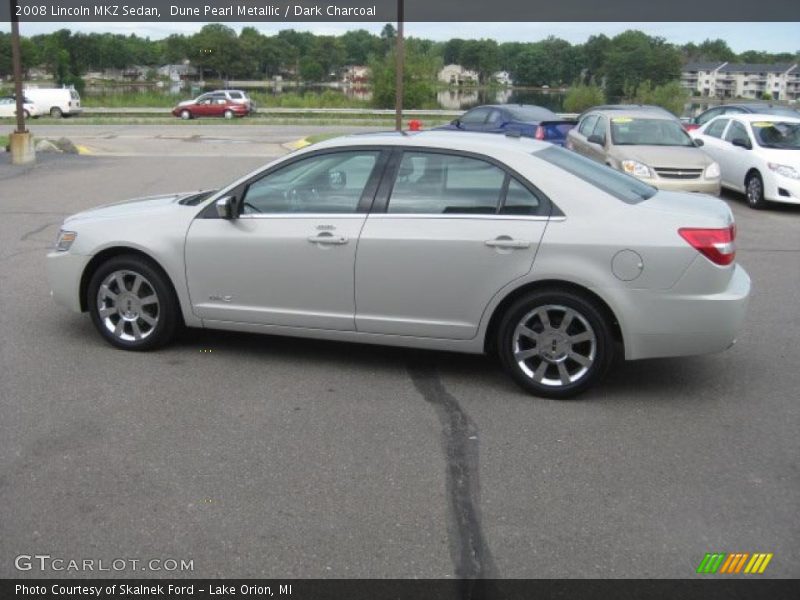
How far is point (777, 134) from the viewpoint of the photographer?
1516cm

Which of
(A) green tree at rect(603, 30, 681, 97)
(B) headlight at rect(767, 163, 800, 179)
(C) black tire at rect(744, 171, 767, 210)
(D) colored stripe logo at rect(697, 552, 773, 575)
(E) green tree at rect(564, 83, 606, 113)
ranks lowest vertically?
(D) colored stripe logo at rect(697, 552, 773, 575)

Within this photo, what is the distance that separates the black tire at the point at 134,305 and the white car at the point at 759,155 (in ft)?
36.6

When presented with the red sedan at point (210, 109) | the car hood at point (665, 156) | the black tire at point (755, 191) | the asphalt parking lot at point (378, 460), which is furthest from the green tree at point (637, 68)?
the asphalt parking lot at point (378, 460)

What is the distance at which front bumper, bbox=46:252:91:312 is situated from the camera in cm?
625

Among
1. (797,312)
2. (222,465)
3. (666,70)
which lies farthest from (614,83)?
(222,465)

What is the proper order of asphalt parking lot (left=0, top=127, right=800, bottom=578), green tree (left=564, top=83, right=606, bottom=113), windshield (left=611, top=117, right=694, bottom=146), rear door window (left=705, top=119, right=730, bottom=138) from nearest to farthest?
asphalt parking lot (left=0, top=127, right=800, bottom=578) → windshield (left=611, top=117, right=694, bottom=146) → rear door window (left=705, top=119, right=730, bottom=138) → green tree (left=564, top=83, right=606, bottom=113)

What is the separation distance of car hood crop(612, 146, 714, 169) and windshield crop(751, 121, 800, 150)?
64.3 inches

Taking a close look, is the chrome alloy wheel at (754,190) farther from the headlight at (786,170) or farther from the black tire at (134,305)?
the black tire at (134,305)

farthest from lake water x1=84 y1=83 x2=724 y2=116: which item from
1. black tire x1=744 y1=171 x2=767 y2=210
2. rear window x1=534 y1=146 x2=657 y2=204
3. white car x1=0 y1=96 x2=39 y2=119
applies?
rear window x1=534 y1=146 x2=657 y2=204

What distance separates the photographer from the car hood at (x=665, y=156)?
13.4 m

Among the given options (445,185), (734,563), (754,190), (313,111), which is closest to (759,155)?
(754,190)

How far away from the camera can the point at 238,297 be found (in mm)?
5891

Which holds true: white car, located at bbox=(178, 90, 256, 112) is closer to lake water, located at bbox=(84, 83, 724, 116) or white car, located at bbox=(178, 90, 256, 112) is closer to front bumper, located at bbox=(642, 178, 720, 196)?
lake water, located at bbox=(84, 83, 724, 116)

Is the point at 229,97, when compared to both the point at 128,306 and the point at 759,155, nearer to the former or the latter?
the point at 759,155
